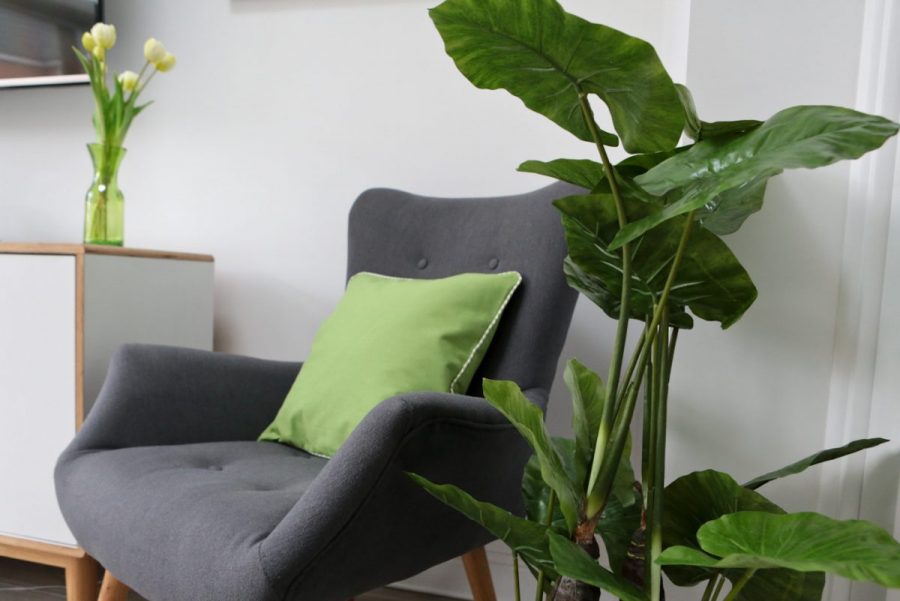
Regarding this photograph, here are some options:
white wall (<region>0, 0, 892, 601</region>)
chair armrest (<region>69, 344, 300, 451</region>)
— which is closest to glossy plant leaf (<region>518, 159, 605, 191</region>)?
white wall (<region>0, 0, 892, 601</region>)

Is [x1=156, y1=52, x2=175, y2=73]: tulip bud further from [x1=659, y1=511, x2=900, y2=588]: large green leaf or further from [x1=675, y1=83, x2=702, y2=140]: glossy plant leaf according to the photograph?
[x1=659, y1=511, x2=900, y2=588]: large green leaf

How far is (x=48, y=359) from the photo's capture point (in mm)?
1577

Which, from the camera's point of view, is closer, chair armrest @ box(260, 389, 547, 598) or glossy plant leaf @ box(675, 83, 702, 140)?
glossy plant leaf @ box(675, 83, 702, 140)

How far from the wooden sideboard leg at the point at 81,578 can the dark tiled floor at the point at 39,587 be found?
261 mm

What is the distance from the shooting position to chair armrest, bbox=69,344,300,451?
4.31ft

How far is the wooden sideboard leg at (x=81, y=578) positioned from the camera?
1482 mm

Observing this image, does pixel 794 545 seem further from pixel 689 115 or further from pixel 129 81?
pixel 129 81

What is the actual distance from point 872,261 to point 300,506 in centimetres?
82

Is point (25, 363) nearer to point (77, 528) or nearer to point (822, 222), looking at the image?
point (77, 528)

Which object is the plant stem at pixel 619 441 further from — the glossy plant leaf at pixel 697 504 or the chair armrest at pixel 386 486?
the chair armrest at pixel 386 486

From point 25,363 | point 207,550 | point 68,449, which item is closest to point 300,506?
point 207,550

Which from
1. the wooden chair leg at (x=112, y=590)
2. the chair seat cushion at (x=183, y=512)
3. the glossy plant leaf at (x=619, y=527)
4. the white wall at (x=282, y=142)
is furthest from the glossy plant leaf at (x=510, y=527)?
the white wall at (x=282, y=142)

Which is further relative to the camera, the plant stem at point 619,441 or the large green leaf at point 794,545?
the plant stem at point 619,441

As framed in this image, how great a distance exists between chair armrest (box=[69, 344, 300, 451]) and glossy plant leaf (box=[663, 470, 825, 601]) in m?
0.95
